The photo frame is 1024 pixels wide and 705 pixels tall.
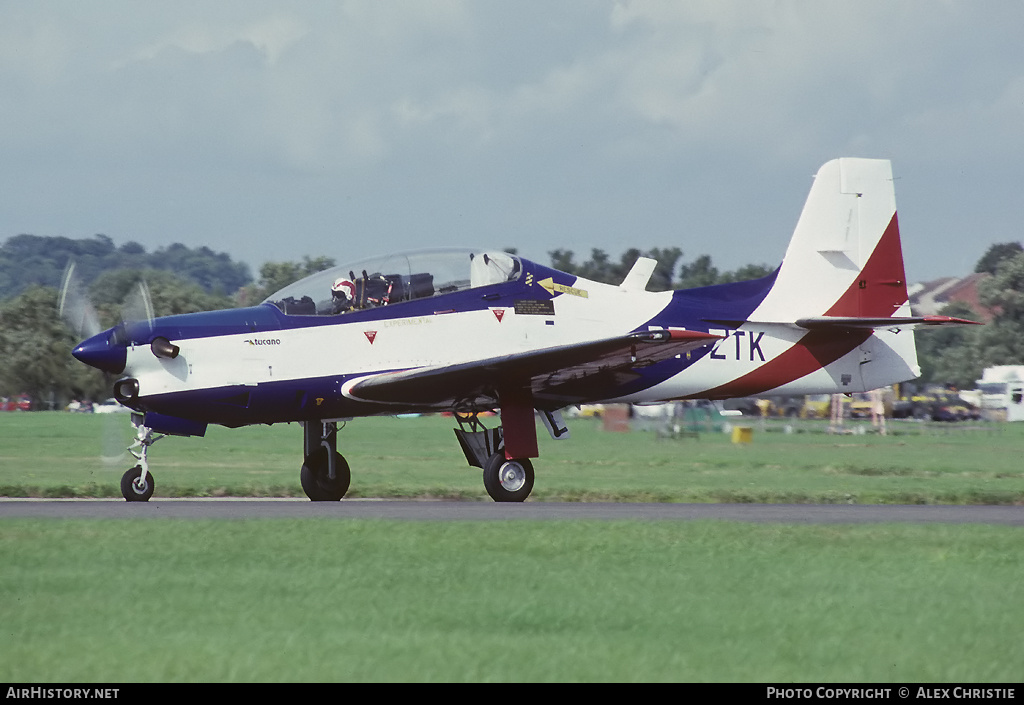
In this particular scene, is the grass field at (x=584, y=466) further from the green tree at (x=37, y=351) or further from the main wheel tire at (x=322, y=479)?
the green tree at (x=37, y=351)

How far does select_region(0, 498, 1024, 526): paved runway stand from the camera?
12.9 m

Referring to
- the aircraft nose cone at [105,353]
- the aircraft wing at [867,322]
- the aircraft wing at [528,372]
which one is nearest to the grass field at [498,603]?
the aircraft nose cone at [105,353]

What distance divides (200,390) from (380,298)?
2.42 meters

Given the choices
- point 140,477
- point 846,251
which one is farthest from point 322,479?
point 846,251

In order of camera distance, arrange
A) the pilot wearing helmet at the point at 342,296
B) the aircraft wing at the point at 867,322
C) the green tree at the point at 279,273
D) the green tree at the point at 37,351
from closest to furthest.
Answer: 1. the pilot wearing helmet at the point at 342,296
2. the aircraft wing at the point at 867,322
3. the green tree at the point at 37,351
4. the green tree at the point at 279,273

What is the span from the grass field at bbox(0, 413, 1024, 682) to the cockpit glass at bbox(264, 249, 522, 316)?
197 inches

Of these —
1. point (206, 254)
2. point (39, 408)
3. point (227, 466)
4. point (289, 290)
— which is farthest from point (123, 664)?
point (206, 254)

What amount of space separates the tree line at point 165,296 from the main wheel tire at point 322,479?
2759 millimetres

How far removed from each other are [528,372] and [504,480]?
54.4 inches

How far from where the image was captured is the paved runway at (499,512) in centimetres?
1293

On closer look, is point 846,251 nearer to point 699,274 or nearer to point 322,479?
point 322,479

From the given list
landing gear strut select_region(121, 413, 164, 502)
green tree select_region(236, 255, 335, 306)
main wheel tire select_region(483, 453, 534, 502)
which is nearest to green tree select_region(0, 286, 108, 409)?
green tree select_region(236, 255, 335, 306)

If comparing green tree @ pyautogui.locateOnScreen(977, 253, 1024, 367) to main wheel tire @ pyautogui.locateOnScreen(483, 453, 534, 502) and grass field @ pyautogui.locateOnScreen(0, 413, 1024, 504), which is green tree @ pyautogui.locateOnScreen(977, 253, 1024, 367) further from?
main wheel tire @ pyautogui.locateOnScreen(483, 453, 534, 502)

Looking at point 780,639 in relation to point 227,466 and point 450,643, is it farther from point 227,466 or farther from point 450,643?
point 227,466
